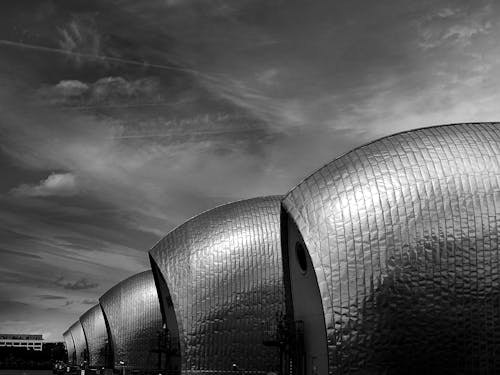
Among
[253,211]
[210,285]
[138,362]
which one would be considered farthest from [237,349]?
[138,362]

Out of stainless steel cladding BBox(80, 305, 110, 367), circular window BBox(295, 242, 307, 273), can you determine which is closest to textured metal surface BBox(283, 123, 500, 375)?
circular window BBox(295, 242, 307, 273)

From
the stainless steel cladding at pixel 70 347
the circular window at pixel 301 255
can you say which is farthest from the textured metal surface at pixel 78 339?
the circular window at pixel 301 255

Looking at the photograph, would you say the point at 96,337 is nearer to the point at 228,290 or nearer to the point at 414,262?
the point at 228,290

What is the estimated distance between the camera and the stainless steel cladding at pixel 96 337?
82919 mm

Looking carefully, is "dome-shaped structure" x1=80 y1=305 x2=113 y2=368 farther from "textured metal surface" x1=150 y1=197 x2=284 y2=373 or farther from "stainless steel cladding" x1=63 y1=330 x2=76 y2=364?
"textured metal surface" x1=150 y1=197 x2=284 y2=373

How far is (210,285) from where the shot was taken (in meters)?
46.5

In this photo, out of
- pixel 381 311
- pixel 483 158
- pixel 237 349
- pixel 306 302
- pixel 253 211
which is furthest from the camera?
pixel 253 211

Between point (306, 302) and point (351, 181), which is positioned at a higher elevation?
point (351, 181)

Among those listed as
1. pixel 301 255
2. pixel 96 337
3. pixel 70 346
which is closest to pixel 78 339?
pixel 70 346

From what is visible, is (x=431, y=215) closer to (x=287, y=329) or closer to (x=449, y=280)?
(x=449, y=280)

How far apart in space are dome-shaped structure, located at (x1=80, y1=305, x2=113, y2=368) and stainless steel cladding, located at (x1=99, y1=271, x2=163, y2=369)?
38.5 ft

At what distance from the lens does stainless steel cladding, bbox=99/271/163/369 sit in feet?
217

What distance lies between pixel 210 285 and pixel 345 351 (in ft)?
57.5

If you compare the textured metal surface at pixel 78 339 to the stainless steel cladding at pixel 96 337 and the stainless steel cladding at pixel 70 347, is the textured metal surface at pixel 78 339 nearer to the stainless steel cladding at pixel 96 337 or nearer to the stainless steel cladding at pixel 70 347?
the stainless steel cladding at pixel 70 347
